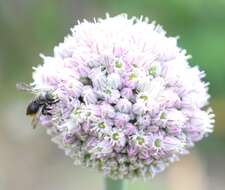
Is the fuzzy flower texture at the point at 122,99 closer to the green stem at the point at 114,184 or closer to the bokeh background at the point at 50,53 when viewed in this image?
the green stem at the point at 114,184

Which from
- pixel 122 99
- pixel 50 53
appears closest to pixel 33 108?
pixel 122 99

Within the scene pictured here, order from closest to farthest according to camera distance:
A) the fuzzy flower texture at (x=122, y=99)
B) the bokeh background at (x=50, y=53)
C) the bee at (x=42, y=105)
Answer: the fuzzy flower texture at (x=122, y=99) → the bee at (x=42, y=105) → the bokeh background at (x=50, y=53)

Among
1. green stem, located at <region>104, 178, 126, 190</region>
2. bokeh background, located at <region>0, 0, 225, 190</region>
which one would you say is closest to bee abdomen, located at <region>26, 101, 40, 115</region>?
green stem, located at <region>104, 178, 126, 190</region>

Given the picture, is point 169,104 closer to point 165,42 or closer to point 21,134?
point 165,42

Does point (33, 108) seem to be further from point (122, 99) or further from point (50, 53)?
point (50, 53)

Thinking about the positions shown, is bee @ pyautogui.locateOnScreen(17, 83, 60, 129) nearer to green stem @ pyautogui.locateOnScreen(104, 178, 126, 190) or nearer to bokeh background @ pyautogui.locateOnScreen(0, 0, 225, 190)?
green stem @ pyautogui.locateOnScreen(104, 178, 126, 190)

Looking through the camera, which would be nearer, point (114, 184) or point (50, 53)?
point (114, 184)

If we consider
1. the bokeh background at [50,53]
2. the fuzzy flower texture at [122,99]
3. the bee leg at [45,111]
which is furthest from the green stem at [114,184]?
the bokeh background at [50,53]
